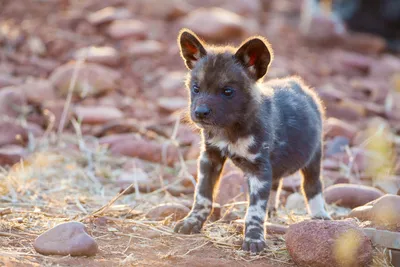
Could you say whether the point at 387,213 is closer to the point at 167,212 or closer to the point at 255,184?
the point at 255,184

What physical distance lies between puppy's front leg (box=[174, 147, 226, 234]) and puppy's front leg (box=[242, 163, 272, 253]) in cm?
34

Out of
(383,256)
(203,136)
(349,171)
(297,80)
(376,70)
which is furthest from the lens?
(376,70)

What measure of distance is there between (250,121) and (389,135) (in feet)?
15.7

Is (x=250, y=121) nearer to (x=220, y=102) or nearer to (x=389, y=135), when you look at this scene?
(x=220, y=102)

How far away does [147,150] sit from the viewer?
8.55 meters

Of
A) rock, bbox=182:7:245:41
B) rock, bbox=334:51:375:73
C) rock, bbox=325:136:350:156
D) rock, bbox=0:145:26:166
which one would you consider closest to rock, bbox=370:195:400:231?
rock, bbox=325:136:350:156

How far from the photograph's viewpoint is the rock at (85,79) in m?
10.3

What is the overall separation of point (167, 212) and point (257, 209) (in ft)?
3.05

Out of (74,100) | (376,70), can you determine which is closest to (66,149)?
(74,100)

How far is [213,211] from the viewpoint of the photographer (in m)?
6.32

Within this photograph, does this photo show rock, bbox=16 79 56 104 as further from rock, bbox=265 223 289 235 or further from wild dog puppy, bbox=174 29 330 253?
rock, bbox=265 223 289 235

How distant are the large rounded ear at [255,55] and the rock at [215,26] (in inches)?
268

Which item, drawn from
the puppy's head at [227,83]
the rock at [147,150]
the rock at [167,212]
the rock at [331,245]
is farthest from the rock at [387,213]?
the rock at [147,150]

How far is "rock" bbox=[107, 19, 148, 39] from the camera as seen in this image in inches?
499
